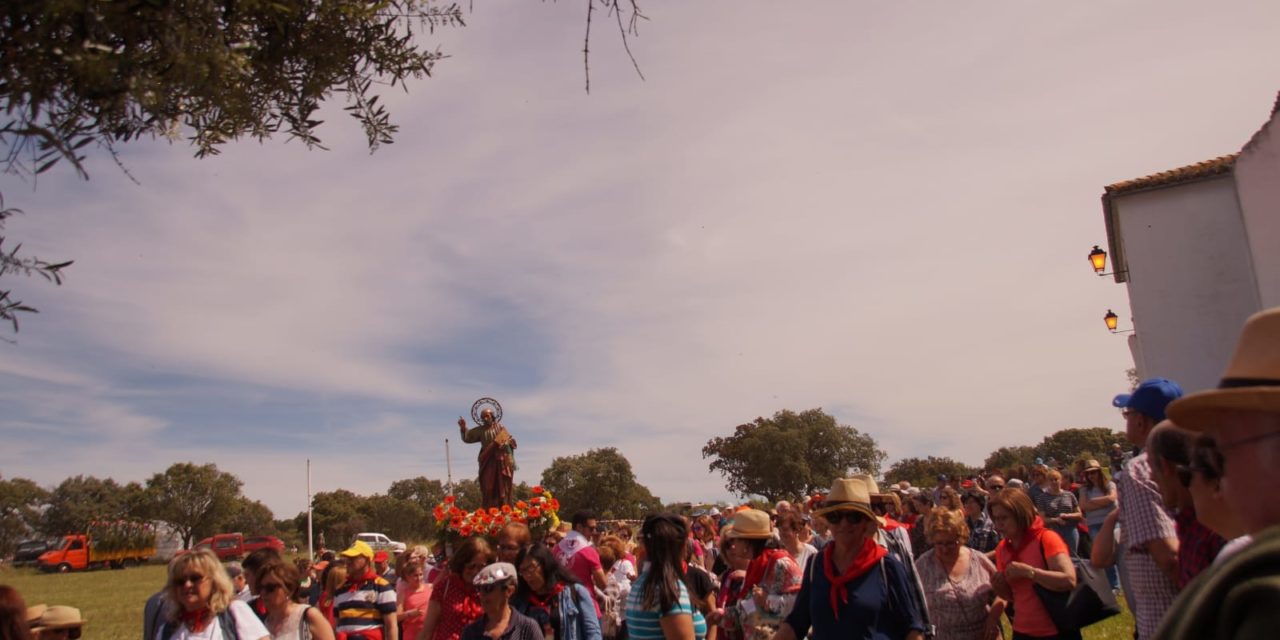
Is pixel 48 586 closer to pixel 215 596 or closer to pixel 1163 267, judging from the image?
pixel 215 596

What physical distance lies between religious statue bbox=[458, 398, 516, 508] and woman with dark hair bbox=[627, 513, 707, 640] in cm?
1272

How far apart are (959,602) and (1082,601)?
772mm

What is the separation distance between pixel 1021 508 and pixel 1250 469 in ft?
14.4

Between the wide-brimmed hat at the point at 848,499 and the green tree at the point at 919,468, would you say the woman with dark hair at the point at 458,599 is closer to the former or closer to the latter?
the wide-brimmed hat at the point at 848,499

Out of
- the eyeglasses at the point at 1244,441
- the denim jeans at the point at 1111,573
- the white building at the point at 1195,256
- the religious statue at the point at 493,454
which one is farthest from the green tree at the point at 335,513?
the eyeglasses at the point at 1244,441

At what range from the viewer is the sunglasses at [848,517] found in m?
4.49

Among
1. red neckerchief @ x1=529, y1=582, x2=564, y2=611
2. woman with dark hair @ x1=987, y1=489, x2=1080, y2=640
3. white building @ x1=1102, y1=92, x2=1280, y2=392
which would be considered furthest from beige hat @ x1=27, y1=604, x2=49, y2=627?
white building @ x1=1102, y1=92, x2=1280, y2=392

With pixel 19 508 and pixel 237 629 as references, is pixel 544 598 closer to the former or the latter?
pixel 237 629

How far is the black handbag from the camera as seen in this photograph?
15.6 feet

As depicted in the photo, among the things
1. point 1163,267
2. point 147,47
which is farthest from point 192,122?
point 1163,267

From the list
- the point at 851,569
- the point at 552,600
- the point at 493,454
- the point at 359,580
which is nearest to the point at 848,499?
the point at 851,569

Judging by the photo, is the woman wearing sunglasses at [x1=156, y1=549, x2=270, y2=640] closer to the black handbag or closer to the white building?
the black handbag

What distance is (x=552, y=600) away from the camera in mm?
5539

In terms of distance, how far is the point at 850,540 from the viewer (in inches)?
175
